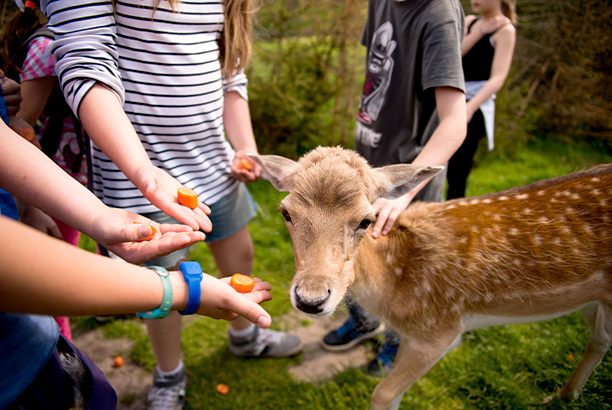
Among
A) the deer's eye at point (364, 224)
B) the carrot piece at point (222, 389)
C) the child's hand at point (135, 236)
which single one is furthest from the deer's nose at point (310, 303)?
the carrot piece at point (222, 389)

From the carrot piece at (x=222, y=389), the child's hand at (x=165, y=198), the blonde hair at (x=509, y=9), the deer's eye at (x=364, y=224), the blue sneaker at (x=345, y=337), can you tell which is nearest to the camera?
the child's hand at (x=165, y=198)

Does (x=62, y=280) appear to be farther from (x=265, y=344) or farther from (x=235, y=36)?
(x=265, y=344)

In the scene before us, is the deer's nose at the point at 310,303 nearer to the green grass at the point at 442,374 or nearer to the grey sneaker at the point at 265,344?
the green grass at the point at 442,374

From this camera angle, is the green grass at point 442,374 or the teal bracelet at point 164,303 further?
the green grass at point 442,374

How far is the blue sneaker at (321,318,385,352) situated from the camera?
133 inches

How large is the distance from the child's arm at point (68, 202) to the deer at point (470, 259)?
2.93 ft

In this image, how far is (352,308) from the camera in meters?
3.27

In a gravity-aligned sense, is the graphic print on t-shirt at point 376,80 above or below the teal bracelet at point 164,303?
above

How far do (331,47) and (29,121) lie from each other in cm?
460

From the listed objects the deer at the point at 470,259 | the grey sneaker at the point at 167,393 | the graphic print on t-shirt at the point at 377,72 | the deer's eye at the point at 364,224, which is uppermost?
the graphic print on t-shirt at the point at 377,72

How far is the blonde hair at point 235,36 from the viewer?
2.21m

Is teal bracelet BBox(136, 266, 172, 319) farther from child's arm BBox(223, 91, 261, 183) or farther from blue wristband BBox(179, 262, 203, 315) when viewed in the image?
child's arm BBox(223, 91, 261, 183)

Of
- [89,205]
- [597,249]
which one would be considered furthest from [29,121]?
[597,249]

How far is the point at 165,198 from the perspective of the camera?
1594 mm
